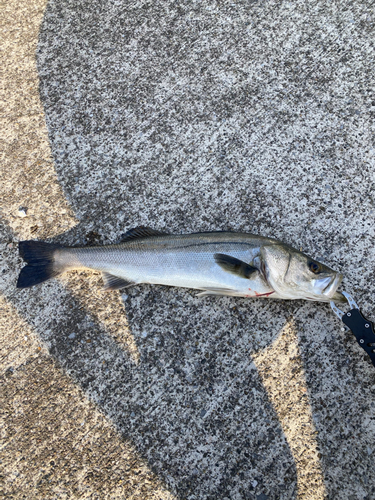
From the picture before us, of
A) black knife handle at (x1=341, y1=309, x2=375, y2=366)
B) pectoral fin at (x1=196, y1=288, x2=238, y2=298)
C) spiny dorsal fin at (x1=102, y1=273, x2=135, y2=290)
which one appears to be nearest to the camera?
black knife handle at (x1=341, y1=309, x2=375, y2=366)

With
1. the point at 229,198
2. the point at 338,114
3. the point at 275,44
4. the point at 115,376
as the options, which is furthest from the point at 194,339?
the point at 275,44

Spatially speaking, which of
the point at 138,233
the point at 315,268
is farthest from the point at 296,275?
the point at 138,233

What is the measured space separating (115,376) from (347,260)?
223 centimetres

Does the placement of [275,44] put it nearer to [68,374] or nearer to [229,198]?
[229,198]

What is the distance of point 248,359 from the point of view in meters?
2.75

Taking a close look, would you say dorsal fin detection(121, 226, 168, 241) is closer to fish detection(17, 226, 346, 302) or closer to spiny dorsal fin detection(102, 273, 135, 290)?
fish detection(17, 226, 346, 302)

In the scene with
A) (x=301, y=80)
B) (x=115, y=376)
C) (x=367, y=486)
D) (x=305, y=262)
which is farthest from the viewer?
(x=301, y=80)

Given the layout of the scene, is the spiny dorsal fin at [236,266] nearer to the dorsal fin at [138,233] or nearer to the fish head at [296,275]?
the fish head at [296,275]

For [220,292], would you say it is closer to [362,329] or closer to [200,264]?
[200,264]

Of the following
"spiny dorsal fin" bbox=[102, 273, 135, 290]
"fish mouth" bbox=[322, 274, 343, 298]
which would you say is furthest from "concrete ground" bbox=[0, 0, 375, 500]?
"fish mouth" bbox=[322, 274, 343, 298]

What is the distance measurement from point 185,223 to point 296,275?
1122 millimetres

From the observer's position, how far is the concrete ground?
257 centimetres

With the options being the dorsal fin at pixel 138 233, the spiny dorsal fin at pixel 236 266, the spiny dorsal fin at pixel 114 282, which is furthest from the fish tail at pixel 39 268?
the spiny dorsal fin at pixel 236 266

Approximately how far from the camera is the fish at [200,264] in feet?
8.61
